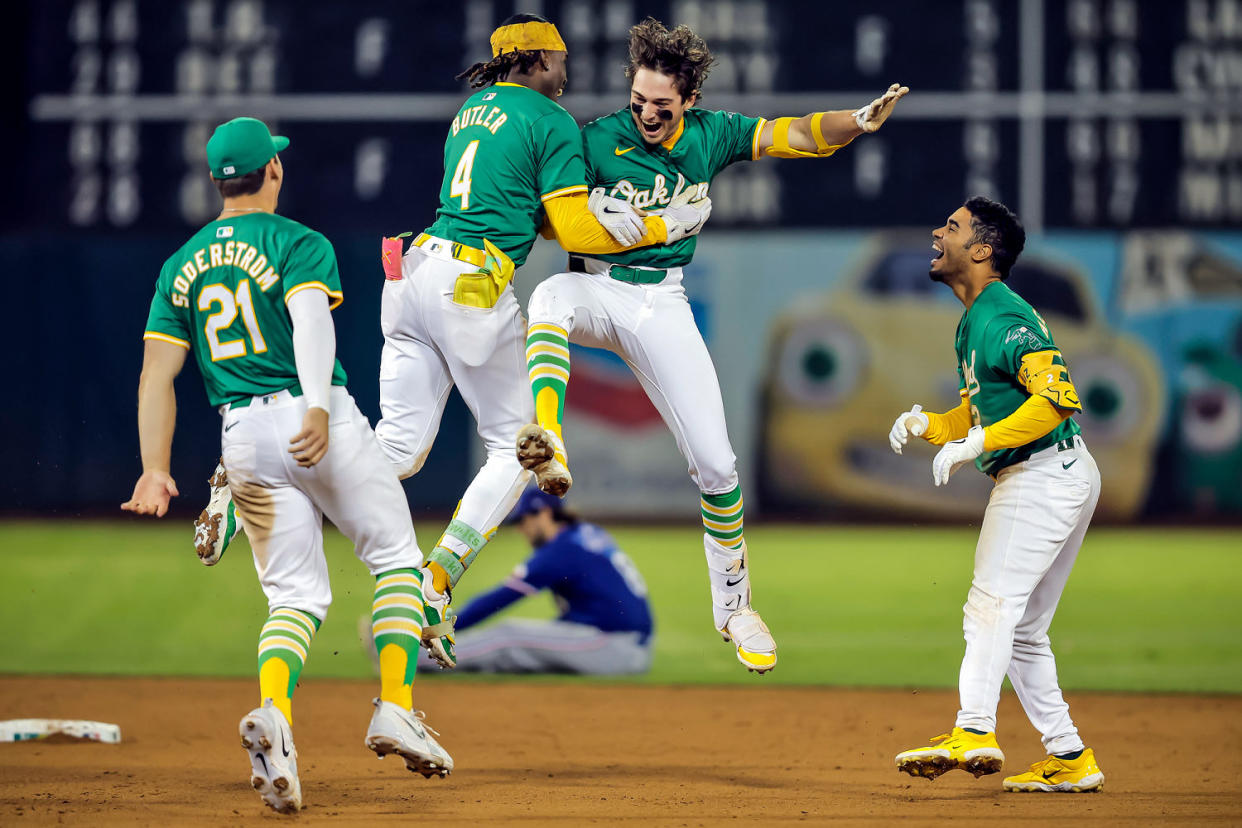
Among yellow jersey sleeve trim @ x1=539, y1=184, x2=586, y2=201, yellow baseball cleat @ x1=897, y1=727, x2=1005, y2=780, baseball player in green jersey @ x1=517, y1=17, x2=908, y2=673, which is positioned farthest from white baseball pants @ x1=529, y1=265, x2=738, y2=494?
yellow baseball cleat @ x1=897, y1=727, x2=1005, y2=780

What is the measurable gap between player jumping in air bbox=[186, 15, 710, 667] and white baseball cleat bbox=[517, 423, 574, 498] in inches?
21.4

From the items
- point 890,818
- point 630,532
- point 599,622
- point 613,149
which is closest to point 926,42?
point 630,532

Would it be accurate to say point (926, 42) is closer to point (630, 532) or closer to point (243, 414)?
point (630, 532)

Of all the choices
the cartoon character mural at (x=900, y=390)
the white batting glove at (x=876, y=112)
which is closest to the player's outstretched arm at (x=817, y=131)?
the white batting glove at (x=876, y=112)

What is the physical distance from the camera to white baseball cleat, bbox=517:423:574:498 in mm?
5555

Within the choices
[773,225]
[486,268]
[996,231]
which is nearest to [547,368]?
[486,268]

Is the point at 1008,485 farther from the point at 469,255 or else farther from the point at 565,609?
the point at 565,609

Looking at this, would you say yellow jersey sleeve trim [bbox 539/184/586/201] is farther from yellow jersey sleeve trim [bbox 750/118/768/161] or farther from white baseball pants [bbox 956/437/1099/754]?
white baseball pants [bbox 956/437/1099/754]

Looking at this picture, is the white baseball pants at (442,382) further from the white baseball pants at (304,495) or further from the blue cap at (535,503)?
the blue cap at (535,503)

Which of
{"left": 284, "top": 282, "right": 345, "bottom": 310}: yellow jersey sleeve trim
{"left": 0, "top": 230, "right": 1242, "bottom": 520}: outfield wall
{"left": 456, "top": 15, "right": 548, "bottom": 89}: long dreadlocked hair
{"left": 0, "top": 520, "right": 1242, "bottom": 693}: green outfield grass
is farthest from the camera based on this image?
{"left": 0, "top": 230, "right": 1242, "bottom": 520}: outfield wall

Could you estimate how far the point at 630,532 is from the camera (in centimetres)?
1677

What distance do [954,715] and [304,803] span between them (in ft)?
13.0

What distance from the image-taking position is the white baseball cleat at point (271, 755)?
5.02 meters

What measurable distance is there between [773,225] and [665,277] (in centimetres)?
1089
